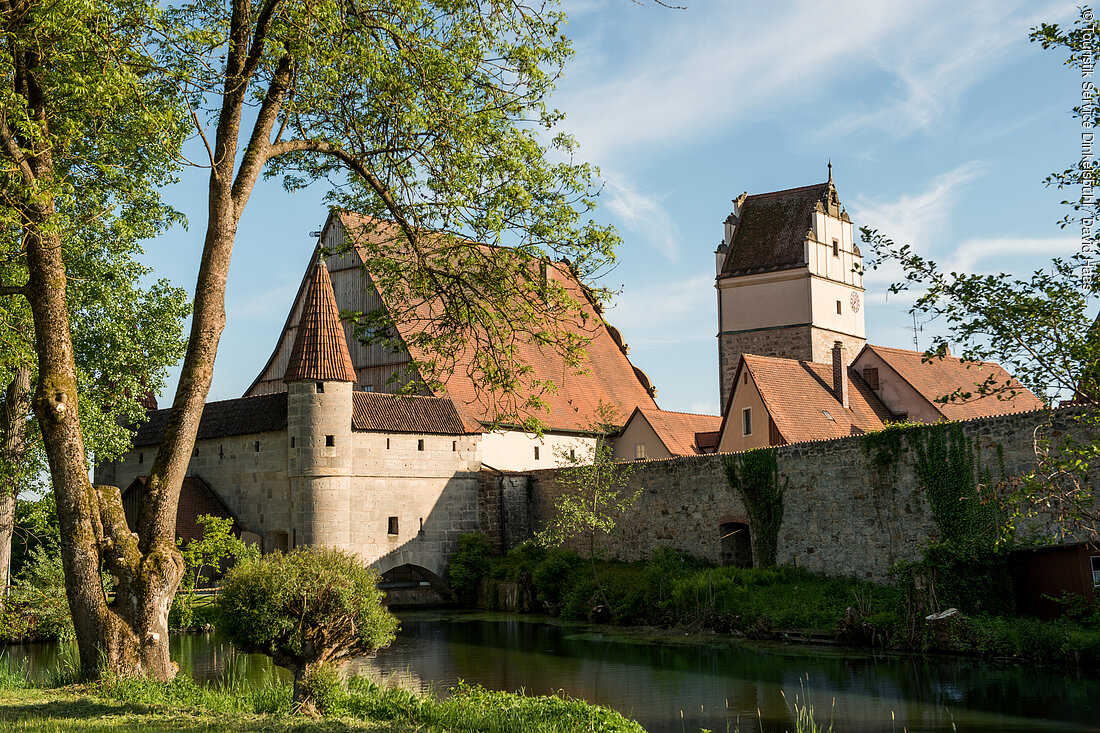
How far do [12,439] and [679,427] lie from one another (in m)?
23.0

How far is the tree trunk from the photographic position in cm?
1605

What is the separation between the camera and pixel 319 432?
1111 inches

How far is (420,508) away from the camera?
98.0 feet

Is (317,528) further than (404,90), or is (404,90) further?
(317,528)

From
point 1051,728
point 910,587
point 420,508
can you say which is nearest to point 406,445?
point 420,508

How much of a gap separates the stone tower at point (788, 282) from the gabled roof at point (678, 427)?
14.0 feet

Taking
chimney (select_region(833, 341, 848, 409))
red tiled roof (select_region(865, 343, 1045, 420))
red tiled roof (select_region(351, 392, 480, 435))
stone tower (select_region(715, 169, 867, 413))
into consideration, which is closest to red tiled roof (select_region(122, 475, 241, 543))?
red tiled roof (select_region(351, 392, 480, 435))

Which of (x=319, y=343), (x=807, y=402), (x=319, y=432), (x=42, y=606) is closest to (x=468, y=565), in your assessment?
(x=319, y=432)

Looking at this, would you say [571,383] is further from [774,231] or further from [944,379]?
[944,379]

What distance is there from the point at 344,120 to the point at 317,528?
1890 centimetres

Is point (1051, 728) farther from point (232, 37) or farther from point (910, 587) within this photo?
point (232, 37)

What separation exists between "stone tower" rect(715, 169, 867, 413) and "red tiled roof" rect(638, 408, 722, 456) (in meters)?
4.18

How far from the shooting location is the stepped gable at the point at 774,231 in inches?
1604

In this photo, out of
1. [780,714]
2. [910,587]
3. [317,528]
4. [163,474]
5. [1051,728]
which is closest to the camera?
[163,474]
